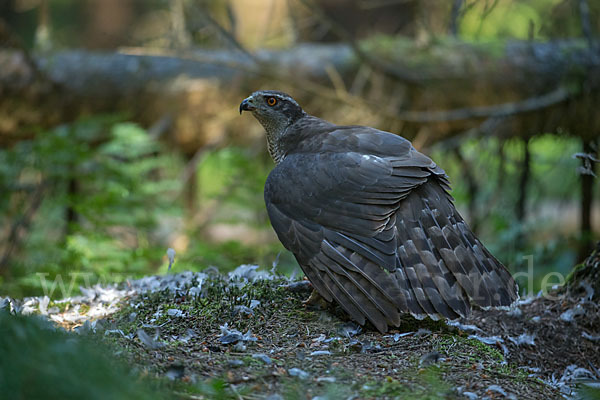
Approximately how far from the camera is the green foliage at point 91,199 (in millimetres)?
5892

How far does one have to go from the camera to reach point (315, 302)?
373 centimetres

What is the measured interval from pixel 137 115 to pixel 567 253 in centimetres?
657

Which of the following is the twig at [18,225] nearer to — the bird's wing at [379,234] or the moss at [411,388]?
the bird's wing at [379,234]

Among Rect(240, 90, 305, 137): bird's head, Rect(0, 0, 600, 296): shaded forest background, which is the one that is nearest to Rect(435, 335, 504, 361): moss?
Rect(240, 90, 305, 137): bird's head

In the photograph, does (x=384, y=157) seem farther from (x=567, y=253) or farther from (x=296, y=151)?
(x=567, y=253)

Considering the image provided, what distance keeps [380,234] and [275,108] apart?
1.63 metres

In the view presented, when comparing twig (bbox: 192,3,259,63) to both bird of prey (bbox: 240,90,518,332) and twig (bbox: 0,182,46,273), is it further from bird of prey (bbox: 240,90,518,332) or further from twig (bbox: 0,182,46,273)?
twig (bbox: 0,182,46,273)

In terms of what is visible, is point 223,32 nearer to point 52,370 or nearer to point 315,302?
point 315,302

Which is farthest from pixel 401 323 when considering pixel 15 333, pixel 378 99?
pixel 378 99

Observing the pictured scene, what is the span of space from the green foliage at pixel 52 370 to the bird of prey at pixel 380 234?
4.83 ft

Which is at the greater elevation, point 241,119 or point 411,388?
point 241,119

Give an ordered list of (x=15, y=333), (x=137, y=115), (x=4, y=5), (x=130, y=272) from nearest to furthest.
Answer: (x=15, y=333) → (x=130, y=272) → (x=137, y=115) → (x=4, y=5)

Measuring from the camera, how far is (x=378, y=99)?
23.9ft

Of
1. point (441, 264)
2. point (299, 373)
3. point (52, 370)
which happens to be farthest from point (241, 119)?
point (52, 370)
